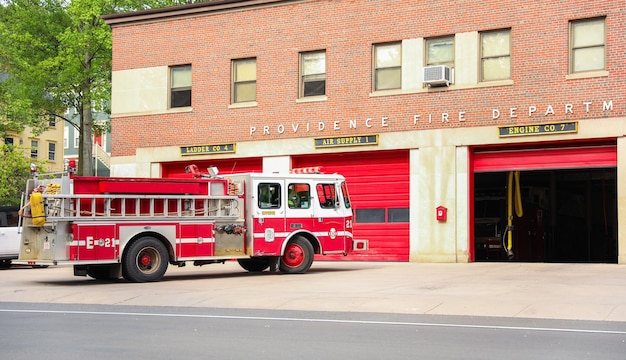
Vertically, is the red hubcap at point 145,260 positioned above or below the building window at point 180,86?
below

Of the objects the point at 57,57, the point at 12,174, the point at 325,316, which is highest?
the point at 57,57

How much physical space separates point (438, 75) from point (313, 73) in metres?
4.45

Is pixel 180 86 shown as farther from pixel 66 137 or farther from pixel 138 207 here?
pixel 66 137

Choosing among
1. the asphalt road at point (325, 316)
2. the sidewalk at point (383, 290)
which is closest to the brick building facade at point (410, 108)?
the sidewalk at point (383, 290)

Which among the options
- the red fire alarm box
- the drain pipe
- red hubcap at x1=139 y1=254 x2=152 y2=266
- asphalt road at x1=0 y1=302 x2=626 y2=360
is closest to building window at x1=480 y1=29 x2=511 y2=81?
the drain pipe

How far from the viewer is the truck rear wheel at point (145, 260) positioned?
1886cm

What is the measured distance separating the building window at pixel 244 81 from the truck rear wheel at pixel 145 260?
10.9 meters

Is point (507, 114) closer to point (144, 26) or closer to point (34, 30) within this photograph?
point (144, 26)

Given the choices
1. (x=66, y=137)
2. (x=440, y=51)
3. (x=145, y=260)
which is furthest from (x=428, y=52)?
(x=66, y=137)

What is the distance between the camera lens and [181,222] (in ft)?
64.5

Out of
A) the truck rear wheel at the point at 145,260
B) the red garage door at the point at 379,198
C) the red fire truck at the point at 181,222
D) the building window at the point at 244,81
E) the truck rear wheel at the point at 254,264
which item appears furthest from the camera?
the building window at the point at 244,81

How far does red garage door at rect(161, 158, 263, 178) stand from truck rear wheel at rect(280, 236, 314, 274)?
285 inches

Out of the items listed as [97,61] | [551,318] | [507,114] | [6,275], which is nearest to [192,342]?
[551,318]

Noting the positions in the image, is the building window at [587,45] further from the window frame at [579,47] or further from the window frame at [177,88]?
the window frame at [177,88]
